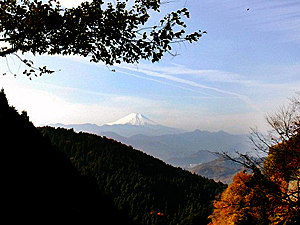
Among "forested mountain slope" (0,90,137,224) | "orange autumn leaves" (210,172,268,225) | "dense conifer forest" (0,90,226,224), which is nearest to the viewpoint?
"forested mountain slope" (0,90,137,224)

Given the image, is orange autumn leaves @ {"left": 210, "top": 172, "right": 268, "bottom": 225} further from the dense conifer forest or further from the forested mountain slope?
the forested mountain slope

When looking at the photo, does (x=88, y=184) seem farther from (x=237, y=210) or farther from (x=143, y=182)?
(x=143, y=182)

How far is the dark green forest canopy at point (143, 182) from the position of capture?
13485cm

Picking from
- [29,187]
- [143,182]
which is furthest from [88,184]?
[143,182]

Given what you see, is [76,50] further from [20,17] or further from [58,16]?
[20,17]

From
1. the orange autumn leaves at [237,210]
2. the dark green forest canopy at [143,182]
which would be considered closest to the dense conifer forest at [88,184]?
the dark green forest canopy at [143,182]

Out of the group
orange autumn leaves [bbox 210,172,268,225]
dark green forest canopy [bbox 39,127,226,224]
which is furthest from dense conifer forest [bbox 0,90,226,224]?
orange autumn leaves [bbox 210,172,268,225]

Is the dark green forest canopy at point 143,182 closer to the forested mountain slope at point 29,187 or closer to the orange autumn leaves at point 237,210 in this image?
the orange autumn leaves at point 237,210

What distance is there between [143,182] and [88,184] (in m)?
136

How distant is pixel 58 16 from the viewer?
7812 millimetres

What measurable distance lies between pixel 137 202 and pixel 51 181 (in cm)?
12836

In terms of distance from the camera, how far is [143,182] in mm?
160125

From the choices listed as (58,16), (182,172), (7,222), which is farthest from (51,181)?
(182,172)

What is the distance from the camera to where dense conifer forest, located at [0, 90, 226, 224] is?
13609 millimetres
